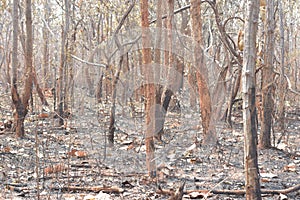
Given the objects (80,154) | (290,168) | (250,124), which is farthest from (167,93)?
(250,124)

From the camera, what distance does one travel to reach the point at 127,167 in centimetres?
577

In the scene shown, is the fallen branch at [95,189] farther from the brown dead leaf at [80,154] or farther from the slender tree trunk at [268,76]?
the slender tree trunk at [268,76]

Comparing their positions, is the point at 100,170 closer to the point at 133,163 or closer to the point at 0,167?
the point at 133,163

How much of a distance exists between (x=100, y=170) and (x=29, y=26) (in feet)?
11.5

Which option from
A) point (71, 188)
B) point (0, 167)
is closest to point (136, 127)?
point (0, 167)

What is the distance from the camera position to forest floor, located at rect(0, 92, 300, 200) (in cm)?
453

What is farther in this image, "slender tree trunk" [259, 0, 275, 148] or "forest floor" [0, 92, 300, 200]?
"slender tree trunk" [259, 0, 275, 148]

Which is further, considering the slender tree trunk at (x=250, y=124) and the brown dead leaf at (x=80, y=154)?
the brown dead leaf at (x=80, y=154)

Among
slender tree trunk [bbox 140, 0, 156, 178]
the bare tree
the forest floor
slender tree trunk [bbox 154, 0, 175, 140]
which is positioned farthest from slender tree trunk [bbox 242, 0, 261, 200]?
the bare tree

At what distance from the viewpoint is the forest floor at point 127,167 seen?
453 centimetres

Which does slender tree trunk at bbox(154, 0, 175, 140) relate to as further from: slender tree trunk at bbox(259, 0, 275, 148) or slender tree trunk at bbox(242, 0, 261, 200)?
slender tree trunk at bbox(242, 0, 261, 200)

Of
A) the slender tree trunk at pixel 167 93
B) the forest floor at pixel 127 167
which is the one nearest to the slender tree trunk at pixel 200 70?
the forest floor at pixel 127 167

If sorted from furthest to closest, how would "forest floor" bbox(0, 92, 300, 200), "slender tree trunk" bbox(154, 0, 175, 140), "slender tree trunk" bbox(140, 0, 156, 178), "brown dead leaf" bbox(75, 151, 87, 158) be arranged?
"slender tree trunk" bbox(154, 0, 175, 140), "brown dead leaf" bbox(75, 151, 87, 158), "slender tree trunk" bbox(140, 0, 156, 178), "forest floor" bbox(0, 92, 300, 200)

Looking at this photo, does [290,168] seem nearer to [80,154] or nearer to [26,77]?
[80,154]
